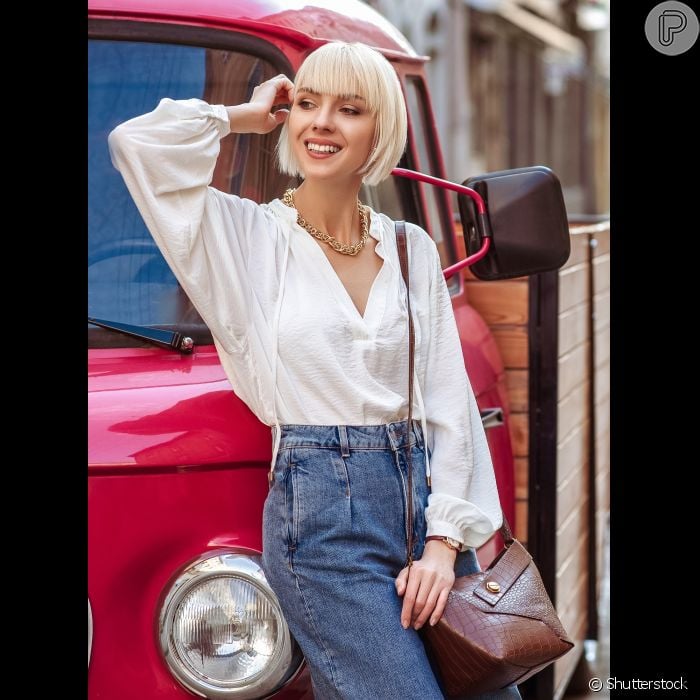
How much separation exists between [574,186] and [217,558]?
2612 centimetres

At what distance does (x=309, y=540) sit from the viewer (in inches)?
90.4

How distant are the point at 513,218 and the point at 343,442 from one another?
858 mm

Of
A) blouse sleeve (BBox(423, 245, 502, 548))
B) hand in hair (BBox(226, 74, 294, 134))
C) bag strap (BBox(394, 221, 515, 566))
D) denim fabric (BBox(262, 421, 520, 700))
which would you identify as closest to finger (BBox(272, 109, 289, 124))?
hand in hair (BBox(226, 74, 294, 134))

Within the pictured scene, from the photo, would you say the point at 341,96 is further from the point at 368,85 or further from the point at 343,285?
the point at 343,285

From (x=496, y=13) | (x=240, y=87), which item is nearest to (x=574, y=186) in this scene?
(x=496, y=13)

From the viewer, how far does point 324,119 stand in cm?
242

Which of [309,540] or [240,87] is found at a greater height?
[240,87]

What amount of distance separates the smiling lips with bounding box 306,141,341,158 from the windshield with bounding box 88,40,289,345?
364 millimetres

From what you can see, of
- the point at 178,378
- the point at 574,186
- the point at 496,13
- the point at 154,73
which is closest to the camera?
the point at 178,378

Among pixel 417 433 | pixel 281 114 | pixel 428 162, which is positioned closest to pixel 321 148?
pixel 281 114
